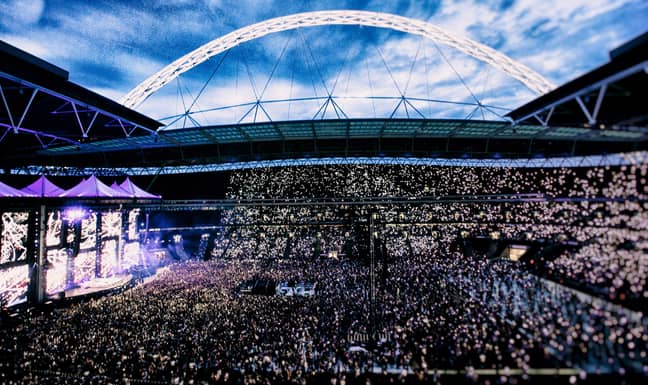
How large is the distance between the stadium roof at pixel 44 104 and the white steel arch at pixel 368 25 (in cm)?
648

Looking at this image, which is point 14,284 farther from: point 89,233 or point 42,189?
point 42,189

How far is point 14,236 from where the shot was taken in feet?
53.8

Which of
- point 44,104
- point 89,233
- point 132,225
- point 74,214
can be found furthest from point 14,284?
point 132,225

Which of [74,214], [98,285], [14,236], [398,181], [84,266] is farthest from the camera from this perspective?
[398,181]

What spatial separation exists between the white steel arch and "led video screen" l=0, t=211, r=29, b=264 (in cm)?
1160

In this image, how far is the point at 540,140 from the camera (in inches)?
937

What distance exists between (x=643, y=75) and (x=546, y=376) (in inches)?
389

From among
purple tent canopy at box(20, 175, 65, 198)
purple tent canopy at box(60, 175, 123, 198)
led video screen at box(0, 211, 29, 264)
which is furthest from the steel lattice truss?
led video screen at box(0, 211, 29, 264)

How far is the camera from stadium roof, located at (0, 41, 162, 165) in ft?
29.4

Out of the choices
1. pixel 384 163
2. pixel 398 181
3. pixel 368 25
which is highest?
pixel 368 25

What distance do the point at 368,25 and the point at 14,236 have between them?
77.0 feet

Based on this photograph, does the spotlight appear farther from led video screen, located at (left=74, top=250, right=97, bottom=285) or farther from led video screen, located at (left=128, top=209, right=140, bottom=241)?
led video screen, located at (left=128, top=209, right=140, bottom=241)

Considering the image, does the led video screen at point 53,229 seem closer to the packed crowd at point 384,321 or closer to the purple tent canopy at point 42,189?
the purple tent canopy at point 42,189

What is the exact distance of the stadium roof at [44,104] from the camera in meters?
8.96
